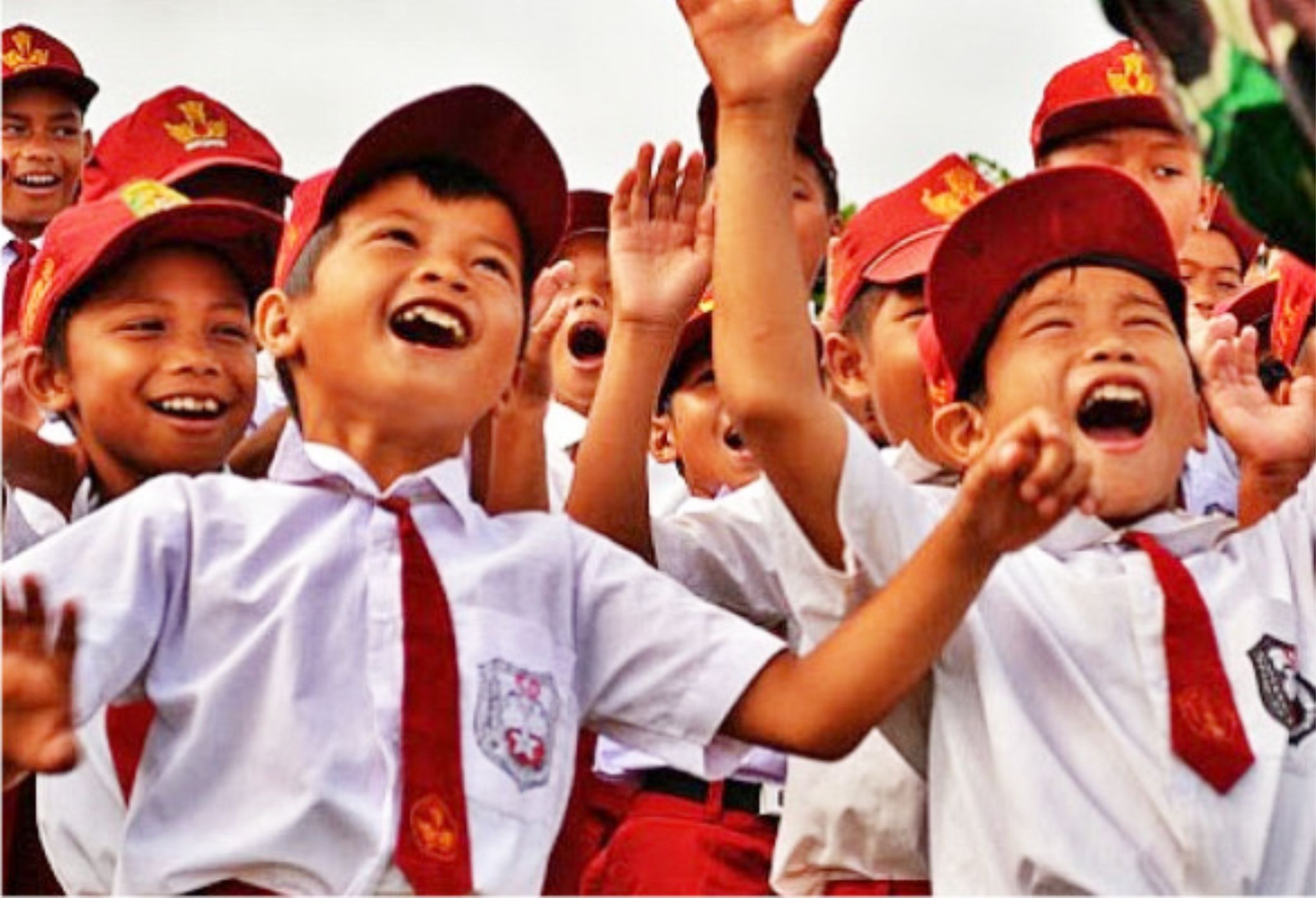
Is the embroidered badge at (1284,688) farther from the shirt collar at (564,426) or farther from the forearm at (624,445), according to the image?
the shirt collar at (564,426)

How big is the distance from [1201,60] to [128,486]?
1628mm

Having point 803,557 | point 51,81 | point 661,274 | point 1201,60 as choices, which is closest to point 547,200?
point 661,274

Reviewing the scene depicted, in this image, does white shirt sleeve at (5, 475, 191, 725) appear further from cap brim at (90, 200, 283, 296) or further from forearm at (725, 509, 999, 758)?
cap brim at (90, 200, 283, 296)

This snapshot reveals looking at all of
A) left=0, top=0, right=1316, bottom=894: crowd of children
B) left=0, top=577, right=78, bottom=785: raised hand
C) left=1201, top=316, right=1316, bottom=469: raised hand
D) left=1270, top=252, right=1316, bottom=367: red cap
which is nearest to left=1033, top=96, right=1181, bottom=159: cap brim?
left=1270, top=252, right=1316, bottom=367: red cap

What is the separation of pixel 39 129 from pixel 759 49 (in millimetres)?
3352

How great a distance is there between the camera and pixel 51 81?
627cm

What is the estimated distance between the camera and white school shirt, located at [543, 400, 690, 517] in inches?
168

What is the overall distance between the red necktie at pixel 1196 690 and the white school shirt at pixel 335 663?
0.48m

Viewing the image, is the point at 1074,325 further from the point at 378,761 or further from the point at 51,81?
the point at 51,81

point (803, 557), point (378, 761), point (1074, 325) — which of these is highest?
point (1074, 325)

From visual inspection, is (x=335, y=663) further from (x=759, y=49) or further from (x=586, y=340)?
(x=586, y=340)

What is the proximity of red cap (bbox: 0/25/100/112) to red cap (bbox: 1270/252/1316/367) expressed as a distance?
289cm

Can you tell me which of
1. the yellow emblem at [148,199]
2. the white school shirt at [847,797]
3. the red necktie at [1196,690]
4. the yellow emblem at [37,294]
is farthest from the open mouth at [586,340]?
the red necktie at [1196,690]

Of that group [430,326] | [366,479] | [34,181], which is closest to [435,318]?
[430,326]
